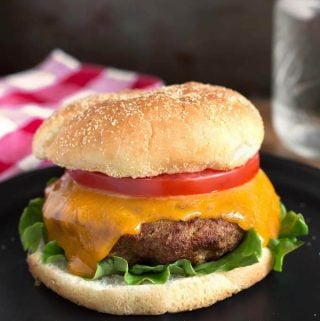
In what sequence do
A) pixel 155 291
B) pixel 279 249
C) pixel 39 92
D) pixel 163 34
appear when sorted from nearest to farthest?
pixel 155 291 → pixel 279 249 → pixel 39 92 → pixel 163 34

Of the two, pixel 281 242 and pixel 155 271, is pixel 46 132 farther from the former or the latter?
pixel 281 242

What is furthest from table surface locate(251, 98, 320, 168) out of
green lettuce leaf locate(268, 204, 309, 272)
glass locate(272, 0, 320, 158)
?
green lettuce leaf locate(268, 204, 309, 272)

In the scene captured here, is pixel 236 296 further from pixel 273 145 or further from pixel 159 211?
pixel 273 145

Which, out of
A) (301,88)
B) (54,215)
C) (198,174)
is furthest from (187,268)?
(301,88)

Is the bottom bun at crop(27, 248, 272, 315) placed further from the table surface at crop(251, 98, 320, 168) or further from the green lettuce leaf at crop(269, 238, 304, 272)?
the table surface at crop(251, 98, 320, 168)

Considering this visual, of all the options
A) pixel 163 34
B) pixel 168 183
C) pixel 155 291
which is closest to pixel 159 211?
pixel 168 183
